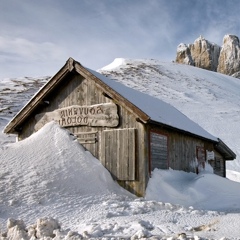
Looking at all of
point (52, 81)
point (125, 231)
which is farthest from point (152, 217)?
point (52, 81)

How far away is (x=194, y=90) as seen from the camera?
56188 millimetres

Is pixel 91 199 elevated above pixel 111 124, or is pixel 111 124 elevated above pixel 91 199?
pixel 111 124

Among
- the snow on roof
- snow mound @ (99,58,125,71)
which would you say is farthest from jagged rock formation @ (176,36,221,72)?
the snow on roof

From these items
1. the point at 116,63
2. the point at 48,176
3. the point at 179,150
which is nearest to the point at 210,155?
the point at 179,150

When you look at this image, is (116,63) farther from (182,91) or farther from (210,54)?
(210,54)

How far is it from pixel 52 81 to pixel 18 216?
6181mm

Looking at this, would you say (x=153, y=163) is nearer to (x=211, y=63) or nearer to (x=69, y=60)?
(x=69, y=60)

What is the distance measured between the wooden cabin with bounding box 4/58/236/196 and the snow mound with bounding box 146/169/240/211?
15.4 inches

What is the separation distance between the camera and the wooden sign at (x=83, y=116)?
13484 millimetres

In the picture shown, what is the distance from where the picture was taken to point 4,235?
8133 mm

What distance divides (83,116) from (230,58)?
8713cm

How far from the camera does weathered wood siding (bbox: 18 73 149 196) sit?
41.9 ft

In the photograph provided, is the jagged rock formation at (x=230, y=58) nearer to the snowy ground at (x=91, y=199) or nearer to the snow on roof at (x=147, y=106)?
the snow on roof at (x=147, y=106)

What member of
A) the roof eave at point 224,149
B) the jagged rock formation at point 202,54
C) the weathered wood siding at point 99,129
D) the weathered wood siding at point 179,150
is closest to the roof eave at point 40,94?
the weathered wood siding at point 99,129
